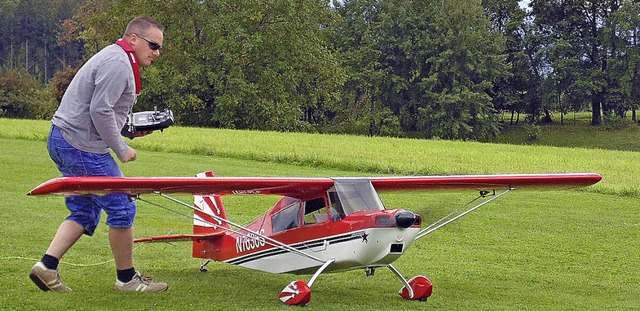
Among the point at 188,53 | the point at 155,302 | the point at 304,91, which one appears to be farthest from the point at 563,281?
the point at 304,91

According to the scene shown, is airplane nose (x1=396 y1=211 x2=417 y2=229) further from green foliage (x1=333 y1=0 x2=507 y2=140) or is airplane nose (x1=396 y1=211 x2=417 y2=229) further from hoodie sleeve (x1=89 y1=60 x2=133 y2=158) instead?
green foliage (x1=333 y1=0 x2=507 y2=140)

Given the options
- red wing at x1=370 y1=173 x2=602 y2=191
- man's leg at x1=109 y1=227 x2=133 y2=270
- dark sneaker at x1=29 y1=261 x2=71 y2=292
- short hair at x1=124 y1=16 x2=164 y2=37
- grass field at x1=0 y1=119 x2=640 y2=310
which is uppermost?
short hair at x1=124 y1=16 x2=164 y2=37

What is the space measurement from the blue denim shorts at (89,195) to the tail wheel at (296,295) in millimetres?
1491

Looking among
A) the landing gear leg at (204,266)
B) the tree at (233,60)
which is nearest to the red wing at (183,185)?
the landing gear leg at (204,266)

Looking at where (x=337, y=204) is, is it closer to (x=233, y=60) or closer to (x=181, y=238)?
(x=181, y=238)

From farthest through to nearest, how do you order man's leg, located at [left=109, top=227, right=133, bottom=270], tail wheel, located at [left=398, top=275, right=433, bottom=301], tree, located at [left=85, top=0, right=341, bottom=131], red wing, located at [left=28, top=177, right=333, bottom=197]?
tree, located at [left=85, top=0, right=341, bottom=131]
tail wheel, located at [left=398, top=275, right=433, bottom=301]
man's leg, located at [left=109, top=227, right=133, bottom=270]
red wing, located at [left=28, top=177, right=333, bottom=197]

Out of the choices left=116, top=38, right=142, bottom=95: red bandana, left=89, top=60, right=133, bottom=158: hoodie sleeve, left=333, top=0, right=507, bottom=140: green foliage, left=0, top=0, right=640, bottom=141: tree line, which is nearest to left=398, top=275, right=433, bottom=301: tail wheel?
left=89, top=60, right=133, bottom=158: hoodie sleeve

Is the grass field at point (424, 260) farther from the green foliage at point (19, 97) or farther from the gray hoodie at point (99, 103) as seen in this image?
the green foliage at point (19, 97)

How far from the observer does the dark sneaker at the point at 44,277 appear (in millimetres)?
6820

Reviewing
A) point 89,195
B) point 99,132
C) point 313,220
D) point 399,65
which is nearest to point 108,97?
point 99,132

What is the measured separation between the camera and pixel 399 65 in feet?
267

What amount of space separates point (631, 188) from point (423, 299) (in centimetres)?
1338

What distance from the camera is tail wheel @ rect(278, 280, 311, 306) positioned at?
7.14m

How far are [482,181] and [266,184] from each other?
7.68ft
